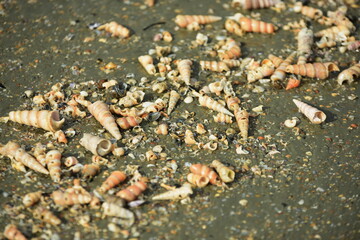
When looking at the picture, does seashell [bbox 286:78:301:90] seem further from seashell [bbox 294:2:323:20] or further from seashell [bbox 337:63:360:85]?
seashell [bbox 294:2:323:20]

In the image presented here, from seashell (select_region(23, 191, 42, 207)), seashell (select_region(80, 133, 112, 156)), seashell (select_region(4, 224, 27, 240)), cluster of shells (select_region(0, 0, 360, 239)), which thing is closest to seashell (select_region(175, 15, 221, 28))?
cluster of shells (select_region(0, 0, 360, 239))

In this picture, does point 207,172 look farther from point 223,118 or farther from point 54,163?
point 54,163

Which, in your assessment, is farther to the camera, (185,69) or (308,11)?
(308,11)

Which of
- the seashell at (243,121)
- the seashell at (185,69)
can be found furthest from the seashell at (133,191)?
the seashell at (185,69)

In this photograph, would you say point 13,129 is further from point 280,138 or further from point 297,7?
point 297,7

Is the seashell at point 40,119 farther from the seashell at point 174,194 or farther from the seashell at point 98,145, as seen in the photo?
the seashell at point 174,194

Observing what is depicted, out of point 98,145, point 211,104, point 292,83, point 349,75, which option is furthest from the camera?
point 349,75

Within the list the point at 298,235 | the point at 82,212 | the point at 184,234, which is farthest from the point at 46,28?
the point at 298,235

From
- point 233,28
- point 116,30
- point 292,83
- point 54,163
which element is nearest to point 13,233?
point 54,163
